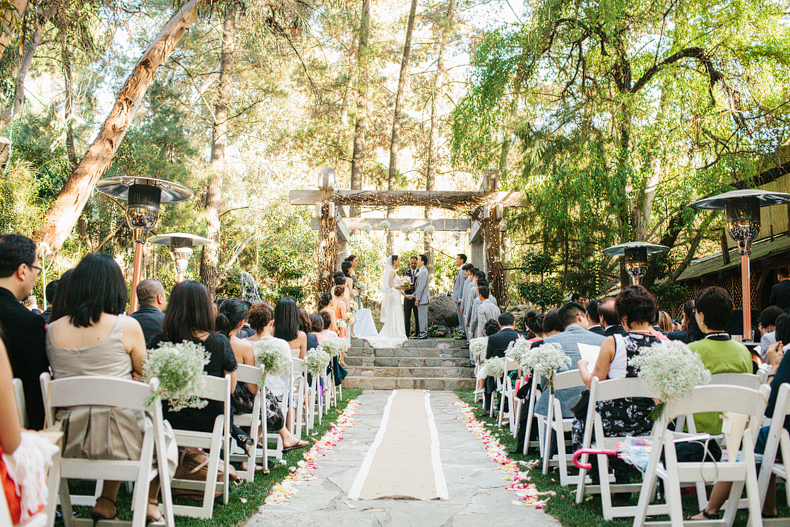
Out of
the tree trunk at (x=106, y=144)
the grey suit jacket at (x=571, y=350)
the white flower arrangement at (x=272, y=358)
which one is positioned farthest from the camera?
the tree trunk at (x=106, y=144)

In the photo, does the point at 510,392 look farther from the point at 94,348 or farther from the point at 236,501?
the point at 94,348

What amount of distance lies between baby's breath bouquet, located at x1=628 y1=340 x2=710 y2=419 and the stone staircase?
8.67 m

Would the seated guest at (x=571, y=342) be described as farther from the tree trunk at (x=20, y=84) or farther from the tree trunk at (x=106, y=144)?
the tree trunk at (x=20, y=84)

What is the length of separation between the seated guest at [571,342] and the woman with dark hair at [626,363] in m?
0.78

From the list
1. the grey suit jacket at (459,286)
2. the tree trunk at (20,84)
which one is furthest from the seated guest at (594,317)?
the tree trunk at (20,84)

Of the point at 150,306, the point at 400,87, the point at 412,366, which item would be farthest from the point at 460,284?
the point at 150,306

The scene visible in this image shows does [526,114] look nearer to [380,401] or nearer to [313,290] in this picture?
[380,401]

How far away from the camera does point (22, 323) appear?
2789mm

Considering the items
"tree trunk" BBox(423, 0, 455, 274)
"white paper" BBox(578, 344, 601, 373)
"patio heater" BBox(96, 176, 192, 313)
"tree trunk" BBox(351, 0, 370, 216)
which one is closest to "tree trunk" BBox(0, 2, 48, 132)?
"patio heater" BBox(96, 176, 192, 313)

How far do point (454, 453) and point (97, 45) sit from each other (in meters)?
10.7

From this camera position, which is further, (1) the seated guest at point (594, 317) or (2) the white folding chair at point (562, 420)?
(1) the seated guest at point (594, 317)

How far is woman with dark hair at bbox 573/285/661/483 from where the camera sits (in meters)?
3.63

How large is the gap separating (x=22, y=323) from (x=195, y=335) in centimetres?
98

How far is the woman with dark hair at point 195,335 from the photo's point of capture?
3.55 meters
